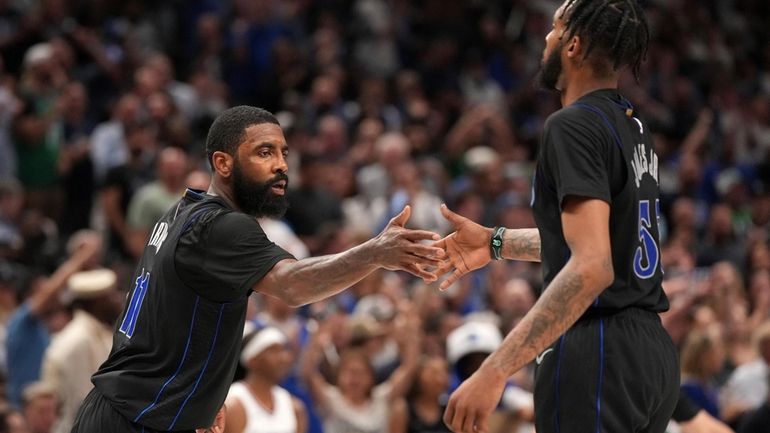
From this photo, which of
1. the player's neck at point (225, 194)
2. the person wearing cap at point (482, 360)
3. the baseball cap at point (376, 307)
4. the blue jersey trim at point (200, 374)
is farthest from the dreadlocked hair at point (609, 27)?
the baseball cap at point (376, 307)

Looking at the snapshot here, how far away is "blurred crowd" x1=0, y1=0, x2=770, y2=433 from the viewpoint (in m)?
9.05

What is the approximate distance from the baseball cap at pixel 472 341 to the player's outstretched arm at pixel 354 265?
178 inches

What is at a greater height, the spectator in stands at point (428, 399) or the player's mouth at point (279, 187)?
the player's mouth at point (279, 187)

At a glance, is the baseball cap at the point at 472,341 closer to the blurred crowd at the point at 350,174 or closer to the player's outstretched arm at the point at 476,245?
the blurred crowd at the point at 350,174

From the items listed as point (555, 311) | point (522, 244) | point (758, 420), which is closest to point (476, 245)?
point (522, 244)

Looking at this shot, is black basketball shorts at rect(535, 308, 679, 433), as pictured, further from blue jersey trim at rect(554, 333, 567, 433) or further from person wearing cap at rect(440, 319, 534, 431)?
person wearing cap at rect(440, 319, 534, 431)

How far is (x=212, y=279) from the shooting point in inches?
185

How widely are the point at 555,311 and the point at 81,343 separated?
5408 millimetres

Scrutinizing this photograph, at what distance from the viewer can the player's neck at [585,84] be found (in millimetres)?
4469

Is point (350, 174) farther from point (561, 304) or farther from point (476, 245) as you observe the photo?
point (561, 304)

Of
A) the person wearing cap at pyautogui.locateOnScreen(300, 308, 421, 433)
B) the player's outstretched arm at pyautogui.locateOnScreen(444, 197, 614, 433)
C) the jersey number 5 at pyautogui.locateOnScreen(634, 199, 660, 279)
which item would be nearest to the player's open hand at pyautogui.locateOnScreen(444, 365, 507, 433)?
the player's outstretched arm at pyautogui.locateOnScreen(444, 197, 614, 433)

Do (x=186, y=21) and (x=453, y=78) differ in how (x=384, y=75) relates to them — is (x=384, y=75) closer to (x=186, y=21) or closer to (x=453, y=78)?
(x=453, y=78)

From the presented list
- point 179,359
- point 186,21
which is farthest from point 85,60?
point 179,359

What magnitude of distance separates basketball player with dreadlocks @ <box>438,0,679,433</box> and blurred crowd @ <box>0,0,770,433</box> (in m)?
3.76
